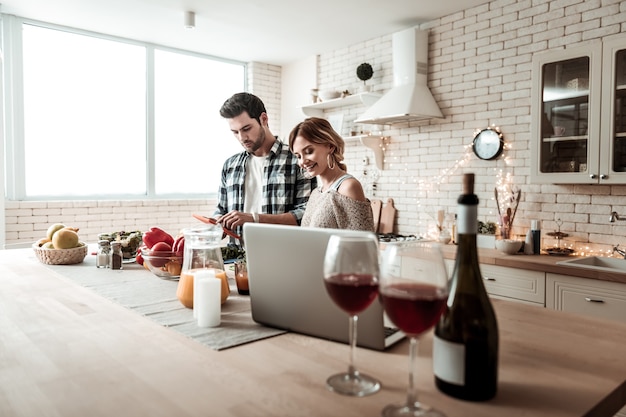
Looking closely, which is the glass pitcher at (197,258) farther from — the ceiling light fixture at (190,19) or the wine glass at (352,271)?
the ceiling light fixture at (190,19)

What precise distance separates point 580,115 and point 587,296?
1.13m

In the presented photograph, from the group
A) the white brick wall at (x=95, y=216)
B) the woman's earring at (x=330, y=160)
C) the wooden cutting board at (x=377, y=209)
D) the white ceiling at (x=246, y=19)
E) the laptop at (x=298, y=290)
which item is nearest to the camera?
the laptop at (x=298, y=290)

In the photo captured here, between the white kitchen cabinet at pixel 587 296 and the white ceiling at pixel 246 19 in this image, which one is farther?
the white ceiling at pixel 246 19

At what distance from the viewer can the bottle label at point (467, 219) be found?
0.69 m

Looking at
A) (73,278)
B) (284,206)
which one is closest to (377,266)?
(73,278)

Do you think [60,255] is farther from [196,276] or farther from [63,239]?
[196,276]

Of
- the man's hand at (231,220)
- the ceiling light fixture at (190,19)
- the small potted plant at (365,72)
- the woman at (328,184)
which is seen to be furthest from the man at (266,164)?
the small potted plant at (365,72)

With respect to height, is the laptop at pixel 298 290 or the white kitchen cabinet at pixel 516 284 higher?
the laptop at pixel 298 290

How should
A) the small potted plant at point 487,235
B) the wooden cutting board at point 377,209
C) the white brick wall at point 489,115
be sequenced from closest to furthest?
1. the white brick wall at point 489,115
2. the small potted plant at point 487,235
3. the wooden cutting board at point 377,209

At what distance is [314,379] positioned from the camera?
812 mm

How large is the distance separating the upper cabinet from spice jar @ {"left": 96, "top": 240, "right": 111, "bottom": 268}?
271 cm

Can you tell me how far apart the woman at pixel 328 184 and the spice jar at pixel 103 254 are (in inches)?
31.4

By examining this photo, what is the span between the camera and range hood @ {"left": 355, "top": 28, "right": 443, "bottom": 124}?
160 inches

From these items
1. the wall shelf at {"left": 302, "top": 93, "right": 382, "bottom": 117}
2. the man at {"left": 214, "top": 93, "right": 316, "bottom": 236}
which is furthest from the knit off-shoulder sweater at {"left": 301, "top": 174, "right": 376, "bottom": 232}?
the wall shelf at {"left": 302, "top": 93, "right": 382, "bottom": 117}
